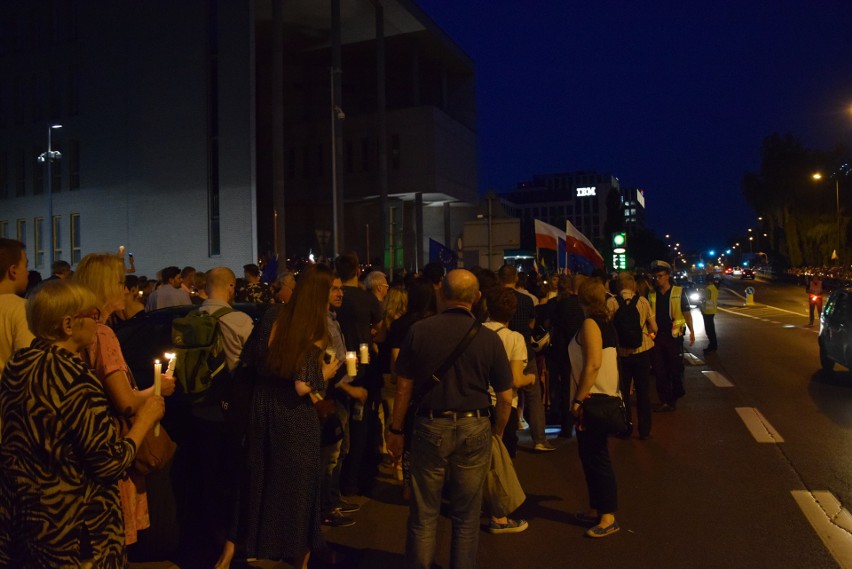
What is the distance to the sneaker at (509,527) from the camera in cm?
609

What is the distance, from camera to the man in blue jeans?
14.7 ft

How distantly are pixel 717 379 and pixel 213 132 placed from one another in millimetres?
29662

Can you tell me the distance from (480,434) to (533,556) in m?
1.48

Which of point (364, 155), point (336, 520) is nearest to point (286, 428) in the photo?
point (336, 520)

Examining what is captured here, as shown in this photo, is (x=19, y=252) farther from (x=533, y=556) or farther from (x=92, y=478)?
(x=533, y=556)

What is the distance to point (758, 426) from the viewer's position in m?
9.85

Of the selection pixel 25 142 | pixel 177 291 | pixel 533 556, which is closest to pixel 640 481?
pixel 533 556

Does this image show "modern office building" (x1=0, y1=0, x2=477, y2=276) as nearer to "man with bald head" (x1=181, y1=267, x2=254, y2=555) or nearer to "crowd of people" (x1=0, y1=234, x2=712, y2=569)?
"crowd of people" (x1=0, y1=234, x2=712, y2=569)

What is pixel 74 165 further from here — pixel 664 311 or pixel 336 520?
pixel 336 520

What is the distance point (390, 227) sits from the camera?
1880 inches

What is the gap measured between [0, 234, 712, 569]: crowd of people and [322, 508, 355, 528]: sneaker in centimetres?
1

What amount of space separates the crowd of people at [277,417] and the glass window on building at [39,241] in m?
40.7

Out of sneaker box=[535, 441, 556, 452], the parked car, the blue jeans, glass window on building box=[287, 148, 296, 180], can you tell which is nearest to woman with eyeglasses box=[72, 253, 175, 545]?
the blue jeans

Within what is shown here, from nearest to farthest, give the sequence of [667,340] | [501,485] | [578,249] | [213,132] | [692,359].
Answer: [501,485]
[667,340]
[692,359]
[578,249]
[213,132]
